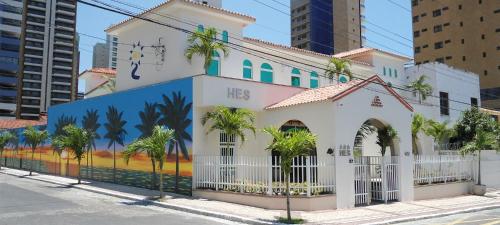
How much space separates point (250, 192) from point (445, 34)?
7057cm

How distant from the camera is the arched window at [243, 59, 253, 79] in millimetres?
28812

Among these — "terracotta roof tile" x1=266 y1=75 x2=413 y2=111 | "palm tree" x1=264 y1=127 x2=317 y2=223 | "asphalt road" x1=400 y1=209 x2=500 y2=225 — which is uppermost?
"terracotta roof tile" x1=266 y1=75 x2=413 y2=111

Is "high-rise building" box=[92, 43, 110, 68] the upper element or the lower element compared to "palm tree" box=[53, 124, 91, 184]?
upper

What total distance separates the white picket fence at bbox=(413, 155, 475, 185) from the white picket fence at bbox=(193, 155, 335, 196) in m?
6.69

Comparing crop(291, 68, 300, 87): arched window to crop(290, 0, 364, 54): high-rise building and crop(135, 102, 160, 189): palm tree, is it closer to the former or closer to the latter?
crop(135, 102, 160, 189): palm tree

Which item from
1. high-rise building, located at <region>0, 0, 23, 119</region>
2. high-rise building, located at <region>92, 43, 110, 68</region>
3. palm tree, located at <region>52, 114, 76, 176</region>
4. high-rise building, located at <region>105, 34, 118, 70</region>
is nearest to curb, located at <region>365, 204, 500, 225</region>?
high-rise building, located at <region>105, 34, 118, 70</region>

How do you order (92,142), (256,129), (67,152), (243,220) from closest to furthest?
(243,220), (256,129), (92,142), (67,152)

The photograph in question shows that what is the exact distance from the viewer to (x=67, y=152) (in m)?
30.3

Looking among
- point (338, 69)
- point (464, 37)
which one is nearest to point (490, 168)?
point (338, 69)

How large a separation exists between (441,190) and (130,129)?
54.9ft

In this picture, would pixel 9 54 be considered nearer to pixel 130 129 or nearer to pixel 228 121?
pixel 130 129

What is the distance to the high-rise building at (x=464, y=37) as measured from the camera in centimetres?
6988

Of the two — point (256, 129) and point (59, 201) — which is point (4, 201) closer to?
point (59, 201)

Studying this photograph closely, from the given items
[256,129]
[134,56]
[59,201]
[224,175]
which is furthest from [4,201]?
[134,56]
